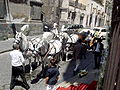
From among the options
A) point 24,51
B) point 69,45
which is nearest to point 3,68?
point 24,51

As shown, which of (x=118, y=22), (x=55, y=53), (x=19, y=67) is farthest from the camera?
(x=55, y=53)

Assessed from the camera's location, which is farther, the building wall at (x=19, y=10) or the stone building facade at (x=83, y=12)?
the stone building facade at (x=83, y=12)

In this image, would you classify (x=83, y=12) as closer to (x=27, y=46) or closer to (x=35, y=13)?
(x=35, y=13)

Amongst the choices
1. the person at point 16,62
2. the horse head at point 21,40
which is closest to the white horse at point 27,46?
the horse head at point 21,40

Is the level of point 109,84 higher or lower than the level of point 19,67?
Result: higher

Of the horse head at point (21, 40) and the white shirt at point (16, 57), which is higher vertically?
the horse head at point (21, 40)

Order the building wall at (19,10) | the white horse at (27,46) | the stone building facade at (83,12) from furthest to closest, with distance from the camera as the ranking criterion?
the stone building facade at (83,12)
the building wall at (19,10)
the white horse at (27,46)

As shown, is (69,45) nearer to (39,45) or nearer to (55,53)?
(55,53)

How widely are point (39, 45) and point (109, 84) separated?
7.45 metres

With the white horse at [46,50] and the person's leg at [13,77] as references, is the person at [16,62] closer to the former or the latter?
the person's leg at [13,77]

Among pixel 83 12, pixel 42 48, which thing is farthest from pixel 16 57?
pixel 83 12

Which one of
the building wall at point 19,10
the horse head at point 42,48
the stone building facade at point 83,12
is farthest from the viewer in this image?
the stone building facade at point 83,12

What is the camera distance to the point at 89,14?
68.9 meters

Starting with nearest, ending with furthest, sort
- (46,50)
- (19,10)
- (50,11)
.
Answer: (46,50)
(19,10)
(50,11)
